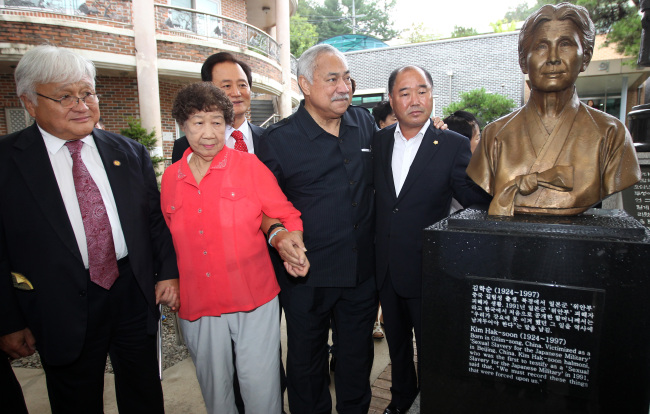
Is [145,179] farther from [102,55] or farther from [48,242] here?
[102,55]

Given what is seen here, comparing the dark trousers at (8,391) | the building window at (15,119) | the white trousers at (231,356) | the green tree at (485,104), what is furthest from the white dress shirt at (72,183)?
the green tree at (485,104)

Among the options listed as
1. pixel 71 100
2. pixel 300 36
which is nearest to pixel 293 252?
pixel 71 100

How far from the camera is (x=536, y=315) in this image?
1.78 m

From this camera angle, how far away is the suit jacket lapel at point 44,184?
185 centimetres

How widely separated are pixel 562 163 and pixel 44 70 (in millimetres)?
2398

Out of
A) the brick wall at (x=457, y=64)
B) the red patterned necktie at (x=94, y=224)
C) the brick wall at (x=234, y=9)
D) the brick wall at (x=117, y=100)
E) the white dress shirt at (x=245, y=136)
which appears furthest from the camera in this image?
the brick wall at (x=457, y=64)

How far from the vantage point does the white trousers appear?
2066 millimetres

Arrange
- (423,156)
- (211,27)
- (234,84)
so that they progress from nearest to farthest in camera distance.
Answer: (423,156), (234,84), (211,27)

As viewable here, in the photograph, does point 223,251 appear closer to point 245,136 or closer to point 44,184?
point 44,184

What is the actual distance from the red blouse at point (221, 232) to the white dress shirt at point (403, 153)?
74cm

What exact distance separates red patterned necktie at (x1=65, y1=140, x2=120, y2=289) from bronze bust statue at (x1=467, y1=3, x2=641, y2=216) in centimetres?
184

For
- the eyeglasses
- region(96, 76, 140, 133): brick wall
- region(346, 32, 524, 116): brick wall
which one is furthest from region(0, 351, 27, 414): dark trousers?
region(346, 32, 524, 116): brick wall

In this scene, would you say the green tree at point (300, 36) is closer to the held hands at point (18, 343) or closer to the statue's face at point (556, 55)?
the statue's face at point (556, 55)

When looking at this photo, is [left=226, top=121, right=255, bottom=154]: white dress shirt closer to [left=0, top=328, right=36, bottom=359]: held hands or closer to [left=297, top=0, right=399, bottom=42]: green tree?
[left=0, top=328, right=36, bottom=359]: held hands
